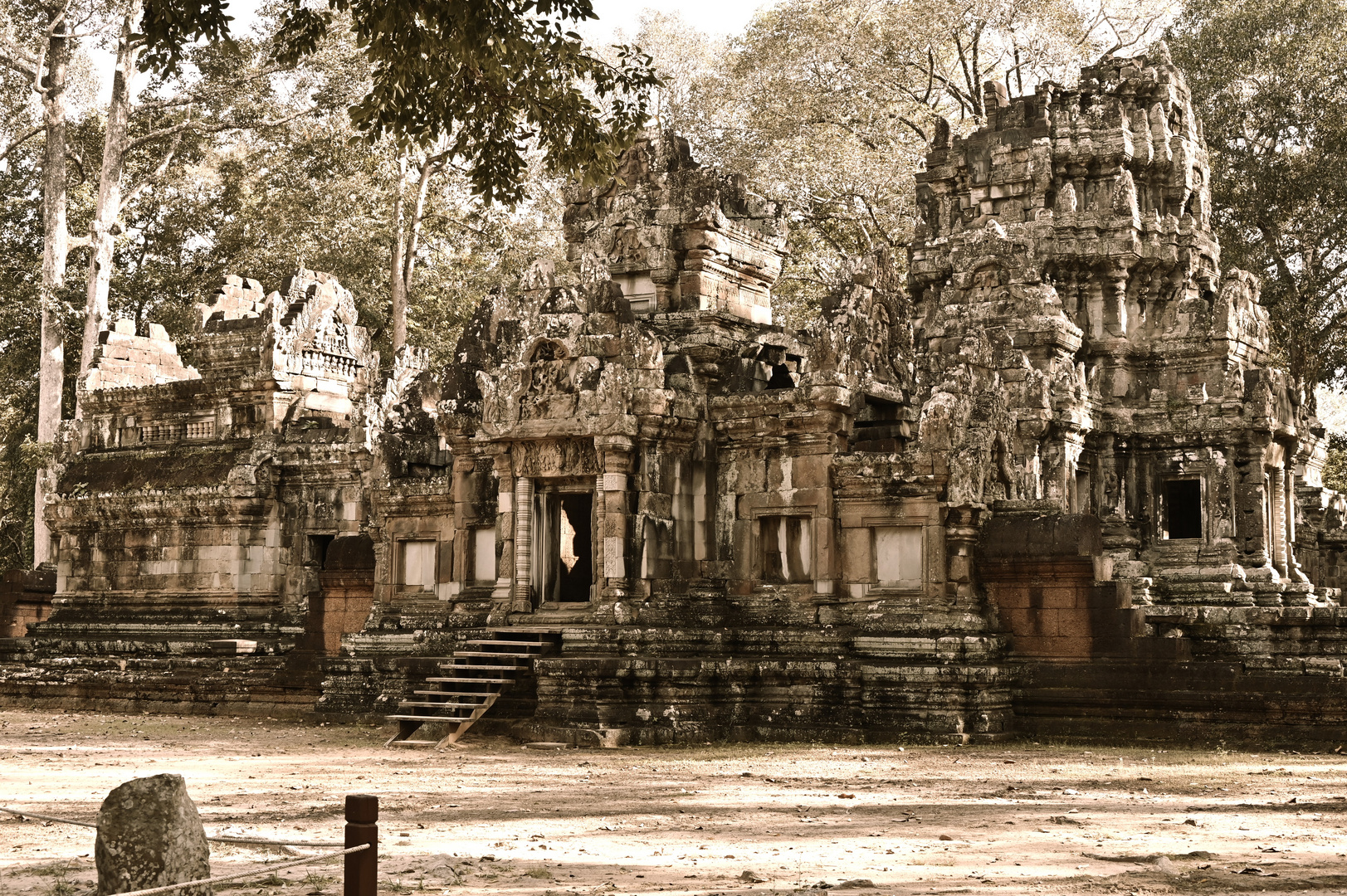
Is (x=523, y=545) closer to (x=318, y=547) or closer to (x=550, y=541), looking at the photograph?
(x=550, y=541)

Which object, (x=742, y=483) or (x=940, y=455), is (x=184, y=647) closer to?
(x=742, y=483)

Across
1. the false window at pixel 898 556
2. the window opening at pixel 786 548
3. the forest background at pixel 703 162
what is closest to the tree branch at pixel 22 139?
the forest background at pixel 703 162

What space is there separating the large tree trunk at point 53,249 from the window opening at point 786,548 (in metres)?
21.4

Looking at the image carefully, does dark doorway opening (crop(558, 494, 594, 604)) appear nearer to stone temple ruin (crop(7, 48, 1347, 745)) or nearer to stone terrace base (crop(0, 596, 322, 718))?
A: stone temple ruin (crop(7, 48, 1347, 745))

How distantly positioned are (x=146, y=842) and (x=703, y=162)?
34966mm

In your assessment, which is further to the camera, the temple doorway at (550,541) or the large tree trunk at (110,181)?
the large tree trunk at (110,181)

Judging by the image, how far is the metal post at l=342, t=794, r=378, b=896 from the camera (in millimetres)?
6930

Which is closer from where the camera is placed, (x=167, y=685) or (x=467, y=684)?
(x=467, y=684)

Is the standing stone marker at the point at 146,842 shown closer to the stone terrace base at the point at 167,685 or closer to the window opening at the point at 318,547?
the stone terrace base at the point at 167,685

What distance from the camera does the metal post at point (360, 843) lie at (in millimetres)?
6930

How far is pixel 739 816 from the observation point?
11250mm

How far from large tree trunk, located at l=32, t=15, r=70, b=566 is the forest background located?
34.1 inches

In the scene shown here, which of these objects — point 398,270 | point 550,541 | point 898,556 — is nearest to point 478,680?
point 550,541

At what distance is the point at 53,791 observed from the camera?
13.1 meters
